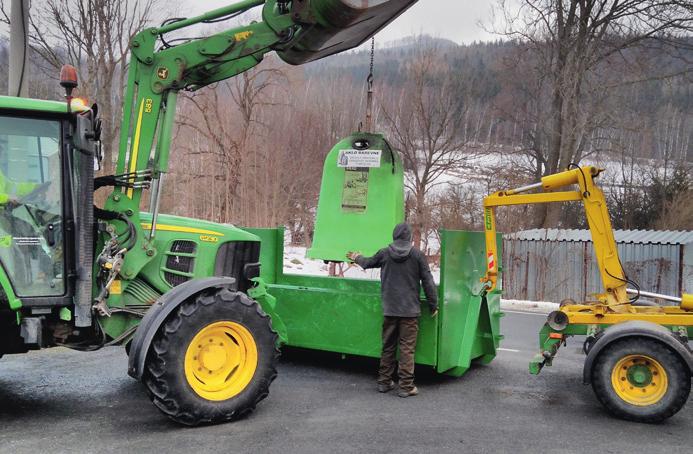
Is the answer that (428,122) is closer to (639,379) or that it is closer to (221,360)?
(639,379)

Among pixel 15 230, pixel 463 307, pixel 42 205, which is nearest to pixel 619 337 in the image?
pixel 463 307

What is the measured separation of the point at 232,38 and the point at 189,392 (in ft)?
9.69

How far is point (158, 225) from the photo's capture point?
5.42 metres

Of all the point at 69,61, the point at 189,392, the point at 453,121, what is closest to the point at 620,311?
the point at 189,392

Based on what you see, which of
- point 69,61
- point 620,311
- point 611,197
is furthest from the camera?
point 611,197

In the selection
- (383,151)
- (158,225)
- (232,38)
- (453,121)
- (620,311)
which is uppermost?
(453,121)

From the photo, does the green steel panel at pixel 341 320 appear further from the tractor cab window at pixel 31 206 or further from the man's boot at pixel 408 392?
the tractor cab window at pixel 31 206

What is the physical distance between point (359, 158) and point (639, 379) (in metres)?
3.81

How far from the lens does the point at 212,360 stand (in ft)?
16.7

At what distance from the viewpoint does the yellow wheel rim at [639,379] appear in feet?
17.7

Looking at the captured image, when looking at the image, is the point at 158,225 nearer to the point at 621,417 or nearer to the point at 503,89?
the point at 621,417

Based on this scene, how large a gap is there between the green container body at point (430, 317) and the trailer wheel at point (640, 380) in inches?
53.0

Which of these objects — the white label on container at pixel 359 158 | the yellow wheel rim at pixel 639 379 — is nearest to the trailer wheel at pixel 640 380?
the yellow wheel rim at pixel 639 379

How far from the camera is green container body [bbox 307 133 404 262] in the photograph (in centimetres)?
741
